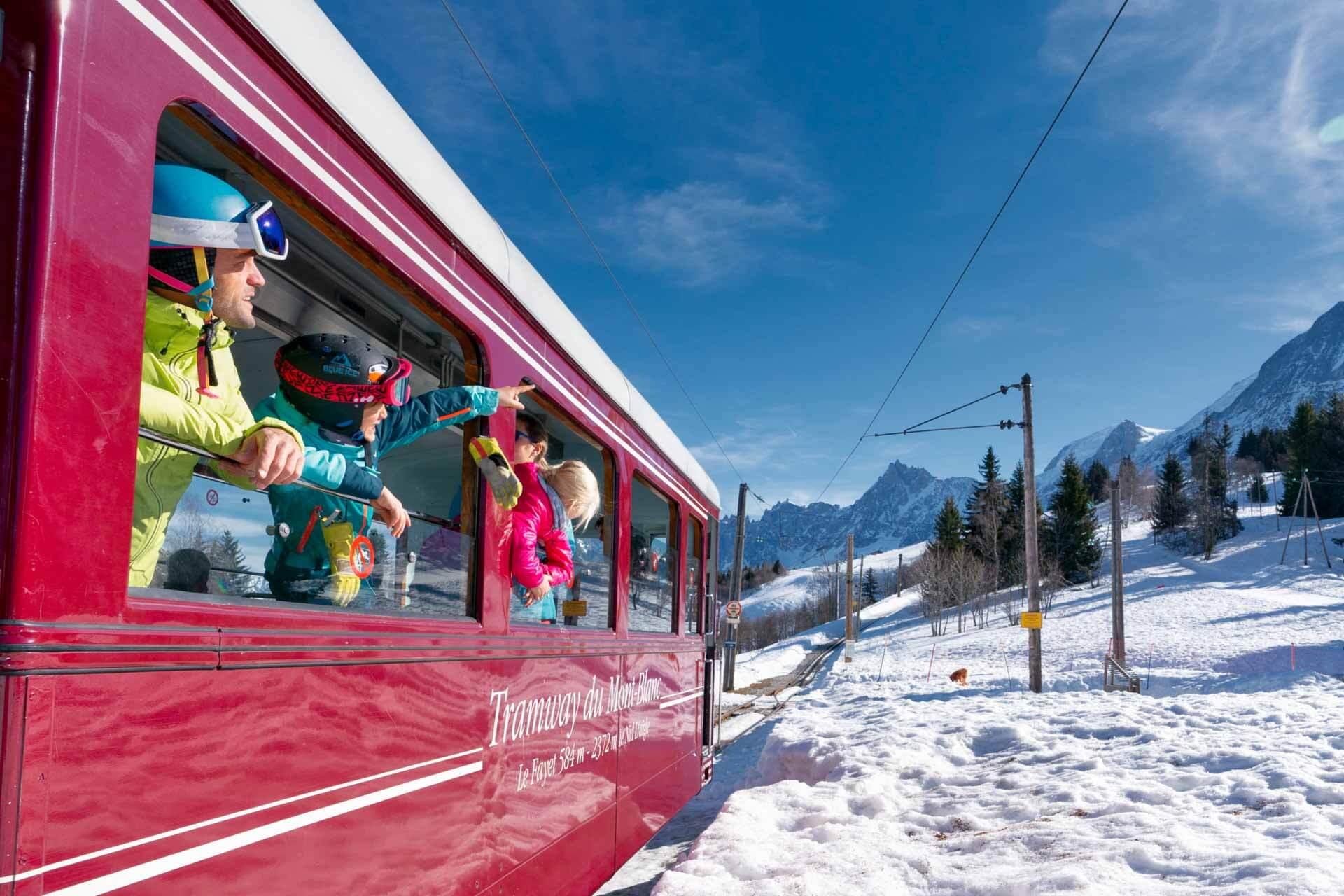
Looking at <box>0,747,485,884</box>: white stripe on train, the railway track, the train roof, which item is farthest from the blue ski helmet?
the railway track

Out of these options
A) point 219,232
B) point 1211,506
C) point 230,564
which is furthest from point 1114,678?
point 1211,506

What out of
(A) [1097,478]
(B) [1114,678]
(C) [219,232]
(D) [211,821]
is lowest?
(B) [1114,678]

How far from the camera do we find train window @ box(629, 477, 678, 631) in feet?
18.3

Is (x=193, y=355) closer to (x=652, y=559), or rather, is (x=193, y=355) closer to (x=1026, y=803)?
(x=652, y=559)

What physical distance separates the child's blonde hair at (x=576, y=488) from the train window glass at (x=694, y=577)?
2.69m

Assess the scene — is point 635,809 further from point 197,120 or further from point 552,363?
point 197,120

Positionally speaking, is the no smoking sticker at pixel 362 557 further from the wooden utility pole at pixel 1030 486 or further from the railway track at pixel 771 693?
the wooden utility pole at pixel 1030 486

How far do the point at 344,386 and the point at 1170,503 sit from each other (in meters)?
98.4

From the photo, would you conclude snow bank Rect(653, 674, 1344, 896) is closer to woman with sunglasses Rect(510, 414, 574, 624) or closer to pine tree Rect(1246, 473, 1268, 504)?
woman with sunglasses Rect(510, 414, 574, 624)

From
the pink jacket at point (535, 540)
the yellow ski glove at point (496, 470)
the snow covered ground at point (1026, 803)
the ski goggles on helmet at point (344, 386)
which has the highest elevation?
the ski goggles on helmet at point (344, 386)

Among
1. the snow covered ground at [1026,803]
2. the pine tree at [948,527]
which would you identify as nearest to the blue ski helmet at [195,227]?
the snow covered ground at [1026,803]

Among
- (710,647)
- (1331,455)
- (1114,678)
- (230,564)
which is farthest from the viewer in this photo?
(1331,455)

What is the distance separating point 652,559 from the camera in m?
6.05

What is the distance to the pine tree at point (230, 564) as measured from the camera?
204cm
